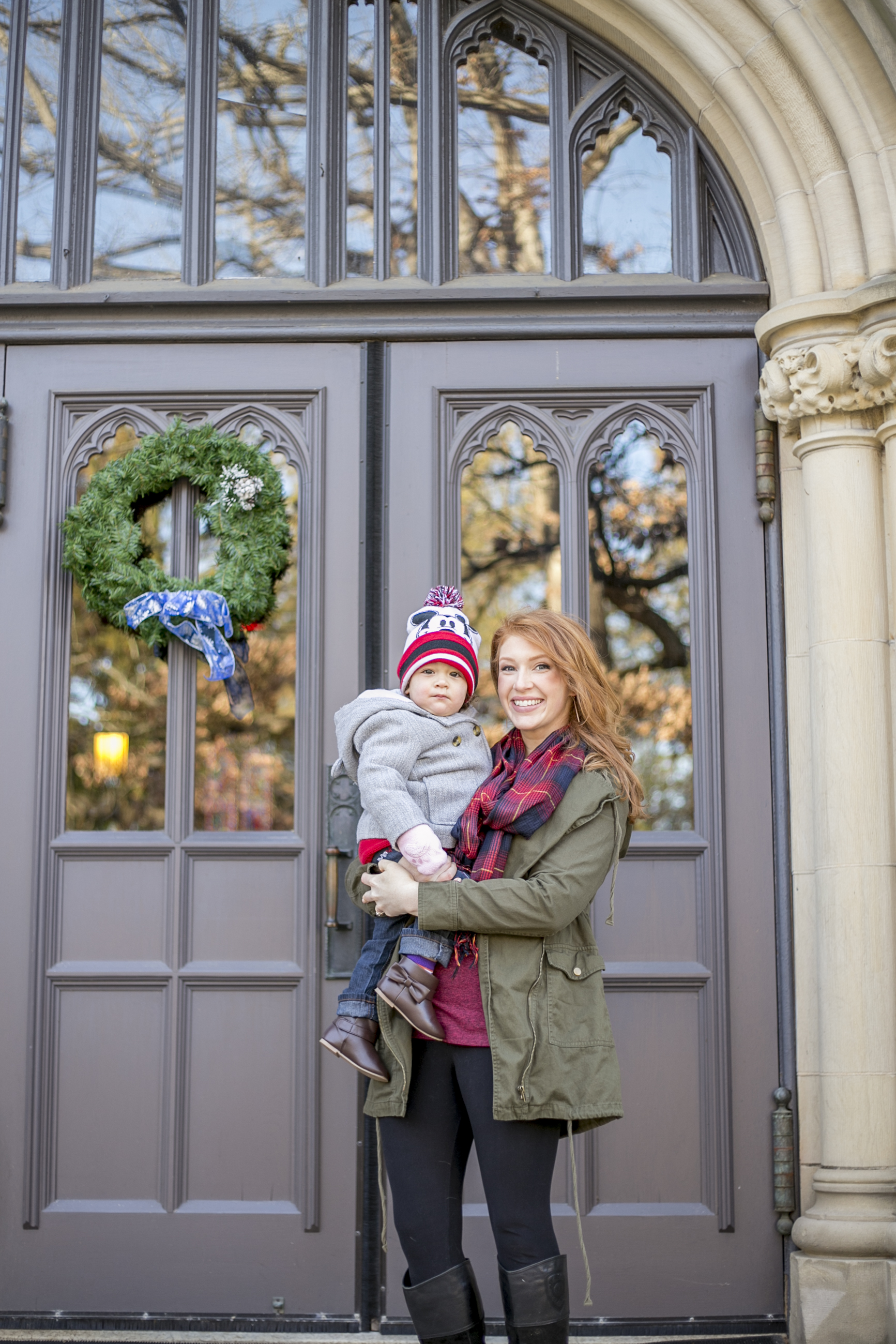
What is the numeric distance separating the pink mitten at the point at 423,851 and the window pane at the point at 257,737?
136 centimetres

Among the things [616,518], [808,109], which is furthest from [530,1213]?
[808,109]

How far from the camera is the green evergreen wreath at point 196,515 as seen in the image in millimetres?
3889

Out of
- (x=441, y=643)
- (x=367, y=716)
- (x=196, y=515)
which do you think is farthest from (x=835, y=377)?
(x=196, y=515)

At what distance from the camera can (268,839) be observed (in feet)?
12.7

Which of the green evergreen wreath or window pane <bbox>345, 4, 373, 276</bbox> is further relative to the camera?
window pane <bbox>345, 4, 373, 276</bbox>

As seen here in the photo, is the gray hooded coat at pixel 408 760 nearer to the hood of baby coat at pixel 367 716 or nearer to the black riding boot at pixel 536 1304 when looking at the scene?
the hood of baby coat at pixel 367 716

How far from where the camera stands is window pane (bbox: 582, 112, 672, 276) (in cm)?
412

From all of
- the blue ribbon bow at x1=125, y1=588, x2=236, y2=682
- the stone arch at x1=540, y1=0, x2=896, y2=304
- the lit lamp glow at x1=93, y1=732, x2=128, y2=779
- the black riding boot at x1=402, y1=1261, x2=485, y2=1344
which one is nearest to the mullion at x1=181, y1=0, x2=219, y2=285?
the blue ribbon bow at x1=125, y1=588, x2=236, y2=682

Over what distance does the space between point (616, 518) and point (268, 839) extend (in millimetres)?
1405

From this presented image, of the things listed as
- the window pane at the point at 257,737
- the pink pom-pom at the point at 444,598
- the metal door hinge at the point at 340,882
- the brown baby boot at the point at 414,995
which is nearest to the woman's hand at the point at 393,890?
the brown baby boot at the point at 414,995

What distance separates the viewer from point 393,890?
258 centimetres

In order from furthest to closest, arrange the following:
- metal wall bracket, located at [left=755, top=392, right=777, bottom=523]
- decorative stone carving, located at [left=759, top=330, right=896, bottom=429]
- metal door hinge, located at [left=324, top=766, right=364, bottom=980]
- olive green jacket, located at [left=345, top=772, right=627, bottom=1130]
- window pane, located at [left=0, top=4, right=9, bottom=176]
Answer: window pane, located at [left=0, top=4, right=9, bottom=176] → metal wall bracket, located at [left=755, top=392, right=777, bottom=523] → metal door hinge, located at [left=324, top=766, right=364, bottom=980] → decorative stone carving, located at [left=759, top=330, right=896, bottom=429] → olive green jacket, located at [left=345, top=772, right=627, bottom=1130]

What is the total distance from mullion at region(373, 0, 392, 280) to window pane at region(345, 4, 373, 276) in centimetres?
2

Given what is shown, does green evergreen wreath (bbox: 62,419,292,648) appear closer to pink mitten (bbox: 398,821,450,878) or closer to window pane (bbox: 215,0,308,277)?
window pane (bbox: 215,0,308,277)
